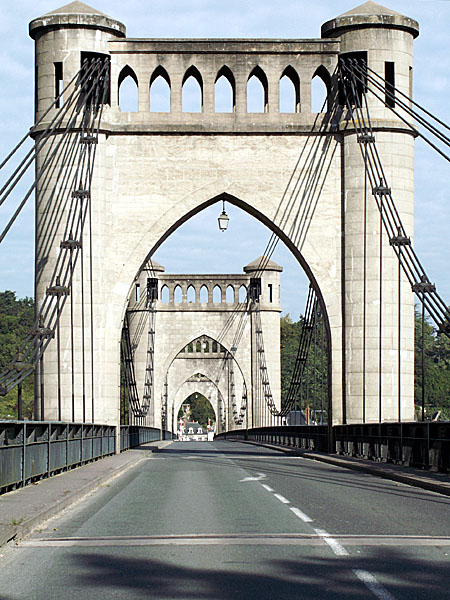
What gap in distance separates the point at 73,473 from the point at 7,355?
97.5 m

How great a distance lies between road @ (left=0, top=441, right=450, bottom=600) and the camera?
7008mm

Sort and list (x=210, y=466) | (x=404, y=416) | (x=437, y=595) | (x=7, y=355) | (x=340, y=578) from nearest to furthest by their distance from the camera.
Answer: (x=437, y=595) < (x=340, y=578) < (x=210, y=466) < (x=404, y=416) < (x=7, y=355)

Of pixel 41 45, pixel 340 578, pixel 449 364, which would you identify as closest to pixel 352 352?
pixel 41 45

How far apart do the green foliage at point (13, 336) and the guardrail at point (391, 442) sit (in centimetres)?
5284

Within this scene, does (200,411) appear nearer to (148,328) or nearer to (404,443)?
(148,328)

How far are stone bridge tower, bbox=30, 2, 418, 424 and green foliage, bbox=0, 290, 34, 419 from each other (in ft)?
168

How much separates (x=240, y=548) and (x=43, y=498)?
14.7ft

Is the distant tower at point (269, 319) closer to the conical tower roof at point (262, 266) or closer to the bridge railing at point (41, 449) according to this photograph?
the conical tower roof at point (262, 266)

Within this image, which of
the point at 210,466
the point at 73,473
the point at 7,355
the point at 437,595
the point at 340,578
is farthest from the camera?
the point at 7,355

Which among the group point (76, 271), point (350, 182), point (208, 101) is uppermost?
point (208, 101)

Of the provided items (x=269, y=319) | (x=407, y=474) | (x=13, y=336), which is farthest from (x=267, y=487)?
(x=13, y=336)

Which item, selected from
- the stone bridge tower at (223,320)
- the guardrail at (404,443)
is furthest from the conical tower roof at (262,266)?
the guardrail at (404,443)

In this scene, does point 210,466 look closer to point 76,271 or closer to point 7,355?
point 76,271

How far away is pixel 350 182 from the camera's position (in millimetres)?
29953
